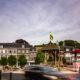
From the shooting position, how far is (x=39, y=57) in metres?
79.8

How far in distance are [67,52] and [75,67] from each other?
2379 inches

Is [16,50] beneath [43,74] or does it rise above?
above

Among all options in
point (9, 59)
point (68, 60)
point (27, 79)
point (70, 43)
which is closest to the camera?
point (27, 79)

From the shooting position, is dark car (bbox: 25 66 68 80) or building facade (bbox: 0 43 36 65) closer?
dark car (bbox: 25 66 68 80)

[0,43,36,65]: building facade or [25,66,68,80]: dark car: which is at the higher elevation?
[0,43,36,65]: building facade

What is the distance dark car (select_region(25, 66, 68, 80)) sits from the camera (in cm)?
1486

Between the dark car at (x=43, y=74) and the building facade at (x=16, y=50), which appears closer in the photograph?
the dark car at (x=43, y=74)

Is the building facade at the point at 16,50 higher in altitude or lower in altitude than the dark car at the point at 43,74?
higher

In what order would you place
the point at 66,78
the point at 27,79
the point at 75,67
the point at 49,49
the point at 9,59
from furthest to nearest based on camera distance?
the point at 9,59, the point at 49,49, the point at 75,67, the point at 27,79, the point at 66,78

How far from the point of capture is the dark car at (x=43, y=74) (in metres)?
14.9

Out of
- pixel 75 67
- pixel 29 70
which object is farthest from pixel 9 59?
pixel 29 70

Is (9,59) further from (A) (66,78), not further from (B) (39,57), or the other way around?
(A) (66,78)

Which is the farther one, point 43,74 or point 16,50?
point 16,50

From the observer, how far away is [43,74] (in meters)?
16.2
